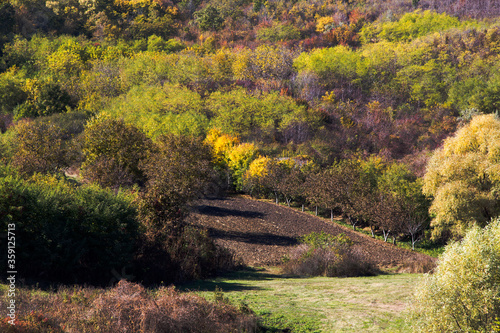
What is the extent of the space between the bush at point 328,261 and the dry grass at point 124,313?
8.11 meters

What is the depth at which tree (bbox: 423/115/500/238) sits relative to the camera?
2362 centimetres

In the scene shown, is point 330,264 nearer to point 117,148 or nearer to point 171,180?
point 171,180

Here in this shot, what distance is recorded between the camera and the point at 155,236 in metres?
15.9

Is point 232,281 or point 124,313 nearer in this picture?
point 124,313

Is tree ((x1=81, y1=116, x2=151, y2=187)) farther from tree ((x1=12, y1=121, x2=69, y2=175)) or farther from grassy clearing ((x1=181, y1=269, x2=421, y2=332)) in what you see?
grassy clearing ((x1=181, y1=269, x2=421, y2=332))

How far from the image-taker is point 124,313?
8883mm

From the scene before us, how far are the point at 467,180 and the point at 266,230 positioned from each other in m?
12.9

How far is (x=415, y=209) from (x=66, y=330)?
24.5 m

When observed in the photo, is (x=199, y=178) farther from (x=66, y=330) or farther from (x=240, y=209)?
(x=66, y=330)

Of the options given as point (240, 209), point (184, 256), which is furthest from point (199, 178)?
point (184, 256)

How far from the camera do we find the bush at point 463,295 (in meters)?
8.22

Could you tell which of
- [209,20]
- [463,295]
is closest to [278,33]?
[209,20]

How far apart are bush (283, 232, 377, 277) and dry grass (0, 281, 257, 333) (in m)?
8.11

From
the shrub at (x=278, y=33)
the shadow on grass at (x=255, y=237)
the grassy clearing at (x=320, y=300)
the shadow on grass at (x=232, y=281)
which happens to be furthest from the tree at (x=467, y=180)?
the shrub at (x=278, y=33)
